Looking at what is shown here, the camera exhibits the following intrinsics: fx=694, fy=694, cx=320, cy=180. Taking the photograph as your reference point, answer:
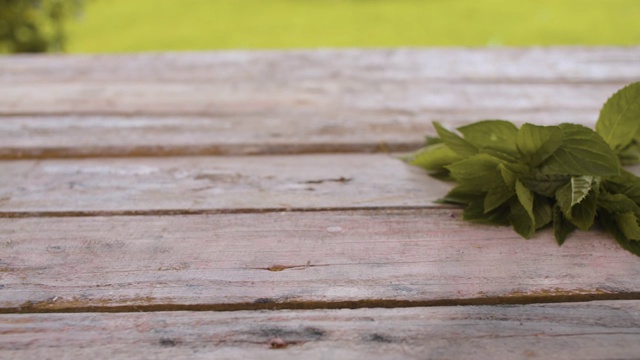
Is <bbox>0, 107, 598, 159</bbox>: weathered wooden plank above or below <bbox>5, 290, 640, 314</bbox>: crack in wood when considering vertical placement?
above

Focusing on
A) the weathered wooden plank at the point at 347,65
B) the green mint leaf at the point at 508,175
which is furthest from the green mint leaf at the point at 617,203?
the weathered wooden plank at the point at 347,65

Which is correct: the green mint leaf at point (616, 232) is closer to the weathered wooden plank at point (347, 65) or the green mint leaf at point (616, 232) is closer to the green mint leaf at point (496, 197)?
the green mint leaf at point (496, 197)

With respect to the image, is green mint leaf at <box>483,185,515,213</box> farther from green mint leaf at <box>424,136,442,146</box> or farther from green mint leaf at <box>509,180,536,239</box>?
green mint leaf at <box>424,136,442,146</box>

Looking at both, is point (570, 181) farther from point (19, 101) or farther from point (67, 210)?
point (19, 101)

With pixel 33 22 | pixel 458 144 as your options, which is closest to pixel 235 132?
pixel 458 144

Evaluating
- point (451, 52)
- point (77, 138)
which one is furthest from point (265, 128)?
point (451, 52)

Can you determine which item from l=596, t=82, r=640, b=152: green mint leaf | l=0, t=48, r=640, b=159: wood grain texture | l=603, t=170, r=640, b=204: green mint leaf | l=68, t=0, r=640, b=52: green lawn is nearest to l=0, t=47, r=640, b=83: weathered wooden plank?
l=0, t=48, r=640, b=159: wood grain texture
